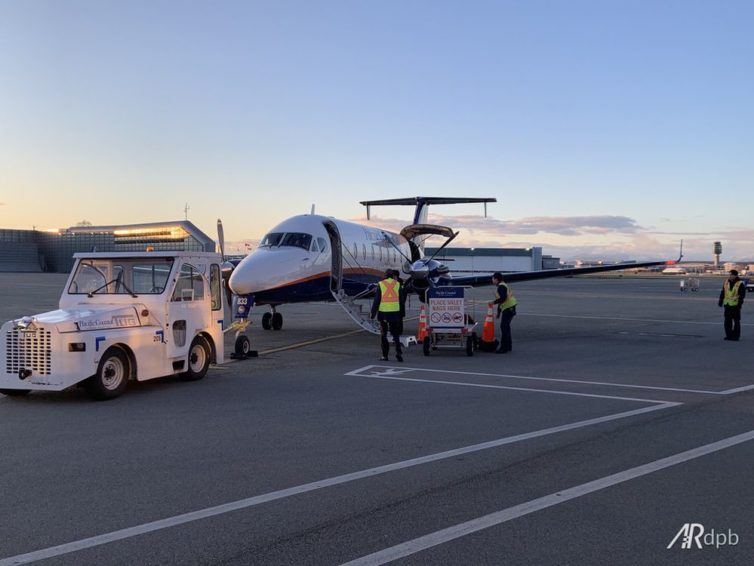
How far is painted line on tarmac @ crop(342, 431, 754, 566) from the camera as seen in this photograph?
4.45m

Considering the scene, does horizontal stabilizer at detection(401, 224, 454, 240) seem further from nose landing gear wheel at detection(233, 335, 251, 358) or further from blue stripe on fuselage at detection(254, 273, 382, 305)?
nose landing gear wheel at detection(233, 335, 251, 358)

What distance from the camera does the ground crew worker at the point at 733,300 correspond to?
18984mm

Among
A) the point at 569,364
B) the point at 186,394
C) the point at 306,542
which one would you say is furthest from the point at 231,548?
the point at 569,364

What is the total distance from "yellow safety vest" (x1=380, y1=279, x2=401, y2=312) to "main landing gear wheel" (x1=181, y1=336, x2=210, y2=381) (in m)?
4.09

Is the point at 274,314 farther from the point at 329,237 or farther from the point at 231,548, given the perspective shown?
the point at 231,548

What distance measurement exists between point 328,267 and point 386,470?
13.0 metres

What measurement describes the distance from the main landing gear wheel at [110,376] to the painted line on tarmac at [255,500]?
512 centimetres

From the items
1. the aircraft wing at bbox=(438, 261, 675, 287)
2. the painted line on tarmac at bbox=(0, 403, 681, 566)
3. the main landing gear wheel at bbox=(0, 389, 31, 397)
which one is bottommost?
the painted line on tarmac at bbox=(0, 403, 681, 566)

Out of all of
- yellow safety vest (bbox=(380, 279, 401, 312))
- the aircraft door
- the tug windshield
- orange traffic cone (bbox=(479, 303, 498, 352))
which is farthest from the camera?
the aircraft door

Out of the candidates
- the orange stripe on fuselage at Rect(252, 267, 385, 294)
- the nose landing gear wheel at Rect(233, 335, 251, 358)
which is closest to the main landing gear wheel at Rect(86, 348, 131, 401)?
the nose landing gear wheel at Rect(233, 335, 251, 358)

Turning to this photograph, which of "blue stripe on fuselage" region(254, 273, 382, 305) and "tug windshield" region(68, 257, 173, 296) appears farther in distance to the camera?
"blue stripe on fuselage" region(254, 273, 382, 305)

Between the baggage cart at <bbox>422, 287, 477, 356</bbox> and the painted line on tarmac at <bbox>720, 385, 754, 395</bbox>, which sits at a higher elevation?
the baggage cart at <bbox>422, 287, 477, 356</bbox>

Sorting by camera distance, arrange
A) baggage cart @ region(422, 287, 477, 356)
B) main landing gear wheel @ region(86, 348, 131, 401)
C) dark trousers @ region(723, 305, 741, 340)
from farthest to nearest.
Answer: dark trousers @ region(723, 305, 741, 340) → baggage cart @ region(422, 287, 477, 356) → main landing gear wheel @ region(86, 348, 131, 401)

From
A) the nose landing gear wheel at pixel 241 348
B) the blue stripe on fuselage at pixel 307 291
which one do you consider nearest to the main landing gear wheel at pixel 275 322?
the blue stripe on fuselage at pixel 307 291
